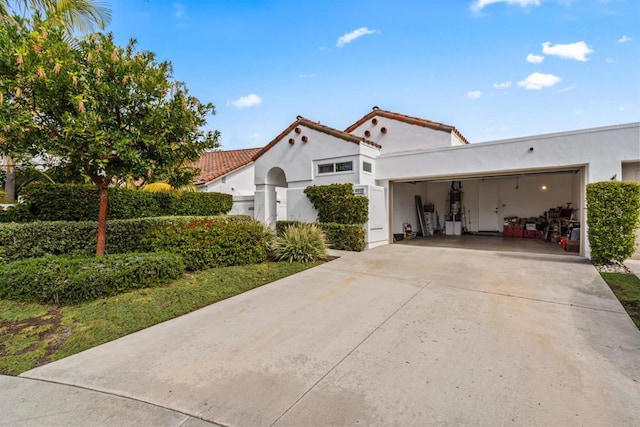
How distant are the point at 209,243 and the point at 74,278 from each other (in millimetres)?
2763

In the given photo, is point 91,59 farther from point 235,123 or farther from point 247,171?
point 247,171

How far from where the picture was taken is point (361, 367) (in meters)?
3.26

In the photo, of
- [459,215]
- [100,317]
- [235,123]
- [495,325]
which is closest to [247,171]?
[235,123]

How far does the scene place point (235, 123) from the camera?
12.6 metres

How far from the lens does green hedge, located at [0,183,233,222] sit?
346 inches

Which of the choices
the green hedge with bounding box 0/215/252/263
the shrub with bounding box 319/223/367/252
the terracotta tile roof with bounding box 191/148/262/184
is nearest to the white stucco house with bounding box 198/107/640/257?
the shrub with bounding box 319/223/367/252

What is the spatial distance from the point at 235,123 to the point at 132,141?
22.9ft

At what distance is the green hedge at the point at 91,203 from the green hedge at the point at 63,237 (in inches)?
76.5

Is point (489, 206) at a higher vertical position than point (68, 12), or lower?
lower

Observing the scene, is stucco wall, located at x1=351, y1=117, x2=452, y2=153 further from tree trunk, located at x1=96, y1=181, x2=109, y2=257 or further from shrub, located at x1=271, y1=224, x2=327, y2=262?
tree trunk, located at x1=96, y1=181, x2=109, y2=257

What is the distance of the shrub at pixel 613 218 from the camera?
24.4ft

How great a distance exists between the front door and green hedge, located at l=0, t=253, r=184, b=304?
1654cm

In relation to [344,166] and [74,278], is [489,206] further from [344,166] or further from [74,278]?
[74,278]

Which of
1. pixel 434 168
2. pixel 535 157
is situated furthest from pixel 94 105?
pixel 535 157
